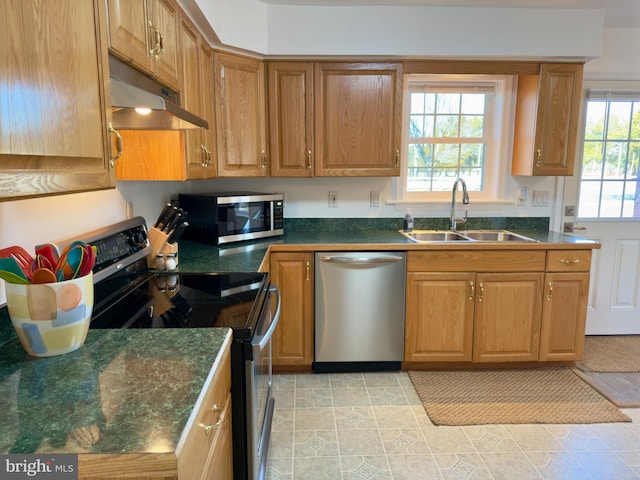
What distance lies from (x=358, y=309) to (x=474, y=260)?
0.79m

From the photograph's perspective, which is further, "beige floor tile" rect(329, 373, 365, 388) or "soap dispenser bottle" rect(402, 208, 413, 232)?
"soap dispenser bottle" rect(402, 208, 413, 232)

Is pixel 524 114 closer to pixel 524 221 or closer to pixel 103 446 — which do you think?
pixel 524 221

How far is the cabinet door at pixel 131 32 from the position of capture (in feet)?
3.68

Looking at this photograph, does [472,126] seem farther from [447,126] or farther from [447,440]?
[447,440]

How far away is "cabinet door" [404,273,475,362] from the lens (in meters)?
2.62

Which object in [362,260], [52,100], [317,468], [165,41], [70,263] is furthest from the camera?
[362,260]

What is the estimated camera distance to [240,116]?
2594 mm

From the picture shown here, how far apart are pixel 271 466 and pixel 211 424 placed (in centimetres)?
105

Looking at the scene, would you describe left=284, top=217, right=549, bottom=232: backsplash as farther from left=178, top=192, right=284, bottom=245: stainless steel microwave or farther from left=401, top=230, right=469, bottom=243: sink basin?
left=178, top=192, right=284, bottom=245: stainless steel microwave

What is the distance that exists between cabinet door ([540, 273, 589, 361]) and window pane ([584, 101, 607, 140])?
119 centimetres

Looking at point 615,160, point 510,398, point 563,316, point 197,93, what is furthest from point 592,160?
point 197,93

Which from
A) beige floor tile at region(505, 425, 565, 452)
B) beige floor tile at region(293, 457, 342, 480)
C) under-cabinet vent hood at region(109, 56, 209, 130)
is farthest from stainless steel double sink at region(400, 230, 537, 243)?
under-cabinet vent hood at region(109, 56, 209, 130)

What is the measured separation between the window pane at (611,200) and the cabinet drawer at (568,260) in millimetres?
856

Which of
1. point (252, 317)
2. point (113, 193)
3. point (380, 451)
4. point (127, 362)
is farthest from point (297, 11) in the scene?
point (380, 451)
